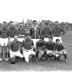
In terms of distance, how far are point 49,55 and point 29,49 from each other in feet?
3.85

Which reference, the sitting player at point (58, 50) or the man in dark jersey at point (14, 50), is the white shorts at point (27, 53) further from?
the sitting player at point (58, 50)

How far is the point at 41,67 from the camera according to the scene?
8.97m

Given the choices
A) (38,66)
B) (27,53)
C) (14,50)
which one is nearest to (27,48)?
(27,53)

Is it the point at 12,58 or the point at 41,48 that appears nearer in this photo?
the point at 12,58

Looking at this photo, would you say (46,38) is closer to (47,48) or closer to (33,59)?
(47,48)

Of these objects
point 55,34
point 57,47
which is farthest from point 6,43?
point 55,34

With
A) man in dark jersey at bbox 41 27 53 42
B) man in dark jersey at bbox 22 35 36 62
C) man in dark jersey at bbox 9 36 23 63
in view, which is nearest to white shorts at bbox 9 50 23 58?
man in dark jersey at bbox 9 36 23 63

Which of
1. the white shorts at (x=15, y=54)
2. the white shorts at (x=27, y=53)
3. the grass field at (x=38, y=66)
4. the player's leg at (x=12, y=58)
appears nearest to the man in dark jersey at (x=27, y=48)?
the white shorts at (x=27, y=53)

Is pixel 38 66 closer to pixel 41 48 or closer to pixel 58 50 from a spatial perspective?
pixel 41 48

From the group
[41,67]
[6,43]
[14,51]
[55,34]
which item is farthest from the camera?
[55,34]

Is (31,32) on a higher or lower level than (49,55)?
higher

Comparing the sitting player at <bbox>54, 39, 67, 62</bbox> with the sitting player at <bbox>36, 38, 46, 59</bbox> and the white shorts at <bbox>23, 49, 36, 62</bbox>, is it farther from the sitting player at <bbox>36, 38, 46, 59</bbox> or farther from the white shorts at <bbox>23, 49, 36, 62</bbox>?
the white shorts at <bbox>23, 49, 36, 62</bbox>

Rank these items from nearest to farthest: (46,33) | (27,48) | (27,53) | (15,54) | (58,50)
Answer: (15,54) → (27,53) → (27,48) → (58,50) → (46,33)

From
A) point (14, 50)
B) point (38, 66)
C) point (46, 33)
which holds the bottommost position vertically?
point (38, 66)
